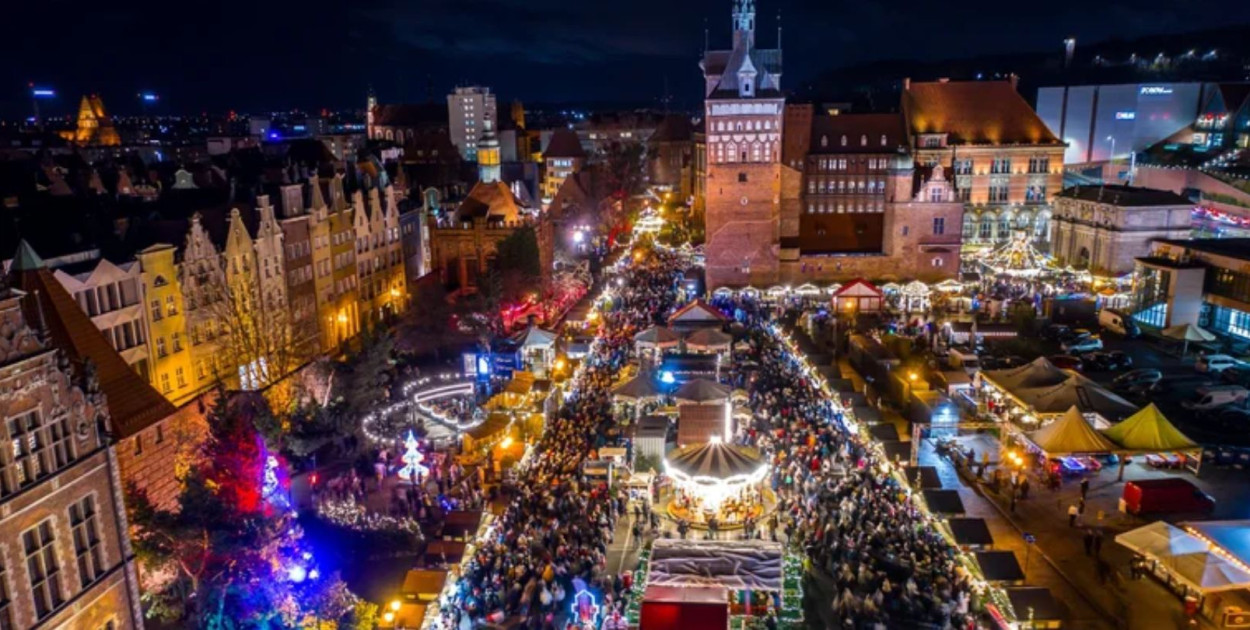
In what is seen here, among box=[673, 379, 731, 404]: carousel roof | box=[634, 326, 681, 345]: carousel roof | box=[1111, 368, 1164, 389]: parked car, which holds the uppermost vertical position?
box=[634, 326, 681, 345]: carousel roof

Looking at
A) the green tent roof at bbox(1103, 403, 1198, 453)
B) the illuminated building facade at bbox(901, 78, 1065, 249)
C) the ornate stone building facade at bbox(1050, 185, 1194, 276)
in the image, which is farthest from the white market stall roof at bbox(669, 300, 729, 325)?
the illuminated building facade at bbox(901, 78, 1065, 249)

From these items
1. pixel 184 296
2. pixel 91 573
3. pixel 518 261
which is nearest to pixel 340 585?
pixel 91 573

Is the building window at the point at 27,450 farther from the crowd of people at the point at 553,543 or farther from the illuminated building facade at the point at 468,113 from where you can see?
the illuminated building facade at the point at 468,113

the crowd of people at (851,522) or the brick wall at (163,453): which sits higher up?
the brick wall at (163,453)

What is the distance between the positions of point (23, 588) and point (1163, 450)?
90.5 feet

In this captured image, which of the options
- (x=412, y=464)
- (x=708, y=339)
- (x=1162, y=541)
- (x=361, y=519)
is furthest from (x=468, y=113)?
(x=1162, y=541)

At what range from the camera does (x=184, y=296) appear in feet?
105

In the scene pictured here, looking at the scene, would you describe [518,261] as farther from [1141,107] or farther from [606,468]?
[1141,107]

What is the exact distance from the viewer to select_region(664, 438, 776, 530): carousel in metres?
23.0

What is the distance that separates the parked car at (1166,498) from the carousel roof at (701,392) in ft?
41.2

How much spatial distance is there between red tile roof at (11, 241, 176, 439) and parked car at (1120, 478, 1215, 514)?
2642cm

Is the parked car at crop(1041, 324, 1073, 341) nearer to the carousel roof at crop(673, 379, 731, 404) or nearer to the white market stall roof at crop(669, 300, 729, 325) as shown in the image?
the white market stall roof at crop(669, 300, 729, 325)

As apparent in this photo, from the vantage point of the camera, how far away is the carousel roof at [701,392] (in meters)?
30.5

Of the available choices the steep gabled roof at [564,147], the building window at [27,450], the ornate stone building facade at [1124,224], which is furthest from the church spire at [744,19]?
the building window at [27,450]
